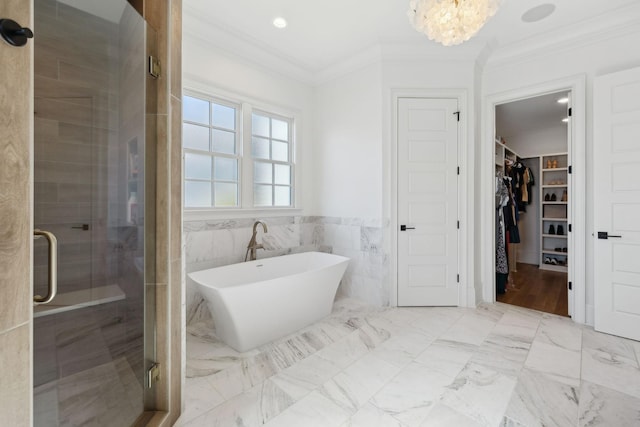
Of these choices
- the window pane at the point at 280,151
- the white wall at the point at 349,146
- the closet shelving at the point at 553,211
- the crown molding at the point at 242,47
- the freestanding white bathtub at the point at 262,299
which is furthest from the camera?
the closet shelving at the point at 553,211

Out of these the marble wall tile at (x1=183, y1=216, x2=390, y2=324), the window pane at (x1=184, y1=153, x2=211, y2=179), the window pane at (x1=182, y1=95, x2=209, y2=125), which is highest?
the window pane at (x1=182, y1=95, x2=209, y2=125)

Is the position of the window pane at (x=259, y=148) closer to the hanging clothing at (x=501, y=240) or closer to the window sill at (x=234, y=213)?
the window sill at (x=234, y=213)

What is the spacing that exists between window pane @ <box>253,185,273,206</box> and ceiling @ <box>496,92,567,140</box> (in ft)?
10.6

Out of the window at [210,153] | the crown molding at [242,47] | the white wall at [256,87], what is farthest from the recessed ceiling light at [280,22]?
the window at [210,153]

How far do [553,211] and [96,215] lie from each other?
6479mm

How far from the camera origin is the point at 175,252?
4.96 ft

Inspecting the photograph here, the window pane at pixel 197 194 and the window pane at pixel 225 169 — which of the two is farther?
the window pane at pixel 225 169

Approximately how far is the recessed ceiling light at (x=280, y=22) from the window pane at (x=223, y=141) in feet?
3.75

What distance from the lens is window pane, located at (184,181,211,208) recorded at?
9.02 feet

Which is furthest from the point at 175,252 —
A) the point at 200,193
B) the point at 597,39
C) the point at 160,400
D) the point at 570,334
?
the point at 597,39

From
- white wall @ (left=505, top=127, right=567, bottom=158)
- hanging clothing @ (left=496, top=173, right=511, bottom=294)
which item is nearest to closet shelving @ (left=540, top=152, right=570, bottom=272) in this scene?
white wall @ (left=505, top=127, right=567, bottom=158)

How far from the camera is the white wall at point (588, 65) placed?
8.29 ft

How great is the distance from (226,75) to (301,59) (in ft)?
3.05

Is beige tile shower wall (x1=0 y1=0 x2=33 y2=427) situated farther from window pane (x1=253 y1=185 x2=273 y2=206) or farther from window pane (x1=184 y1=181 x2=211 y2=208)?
window pane (x1=253 y1=185 x2=273 y2=206)
